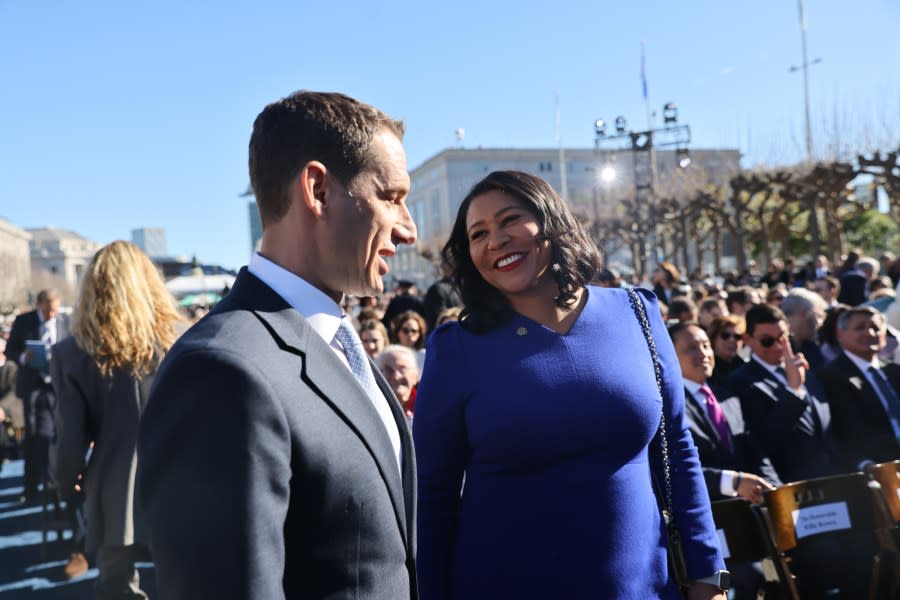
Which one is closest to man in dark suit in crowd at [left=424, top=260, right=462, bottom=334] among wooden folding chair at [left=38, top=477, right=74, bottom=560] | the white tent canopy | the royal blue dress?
wooden folding chair at [left=38, top=477, right=74, bottom=560]

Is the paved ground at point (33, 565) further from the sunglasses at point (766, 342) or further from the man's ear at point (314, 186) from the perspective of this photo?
the man's ear at point (314, 186)

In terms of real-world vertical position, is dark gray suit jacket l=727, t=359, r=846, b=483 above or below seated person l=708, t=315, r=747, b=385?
below

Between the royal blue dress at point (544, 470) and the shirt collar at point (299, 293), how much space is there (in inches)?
29.4

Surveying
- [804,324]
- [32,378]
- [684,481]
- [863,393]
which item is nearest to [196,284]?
[32,378]

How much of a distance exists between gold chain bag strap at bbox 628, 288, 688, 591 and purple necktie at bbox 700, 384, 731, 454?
2418 mm

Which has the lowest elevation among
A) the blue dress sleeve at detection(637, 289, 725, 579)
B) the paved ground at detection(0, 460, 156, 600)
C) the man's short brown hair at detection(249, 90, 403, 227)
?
the paved ground at detection(0, 460, 156, 600)

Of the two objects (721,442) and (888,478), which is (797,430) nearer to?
(888,478)

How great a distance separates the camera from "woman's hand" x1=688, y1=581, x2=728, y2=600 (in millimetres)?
2229

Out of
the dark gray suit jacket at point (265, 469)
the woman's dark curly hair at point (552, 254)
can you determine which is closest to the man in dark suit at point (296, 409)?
the dark gray suit jacket at point (265, 469)

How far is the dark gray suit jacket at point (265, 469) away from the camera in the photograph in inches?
43.8

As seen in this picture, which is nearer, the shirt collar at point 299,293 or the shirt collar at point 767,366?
the shirt collar at point 299,293

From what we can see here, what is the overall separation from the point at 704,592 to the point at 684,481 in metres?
0.30

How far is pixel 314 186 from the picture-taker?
1.42 meters

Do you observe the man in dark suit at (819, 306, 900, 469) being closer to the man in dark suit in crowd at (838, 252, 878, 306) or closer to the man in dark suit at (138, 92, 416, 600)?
the man in dark suit at (138, 92, 416, 600)
